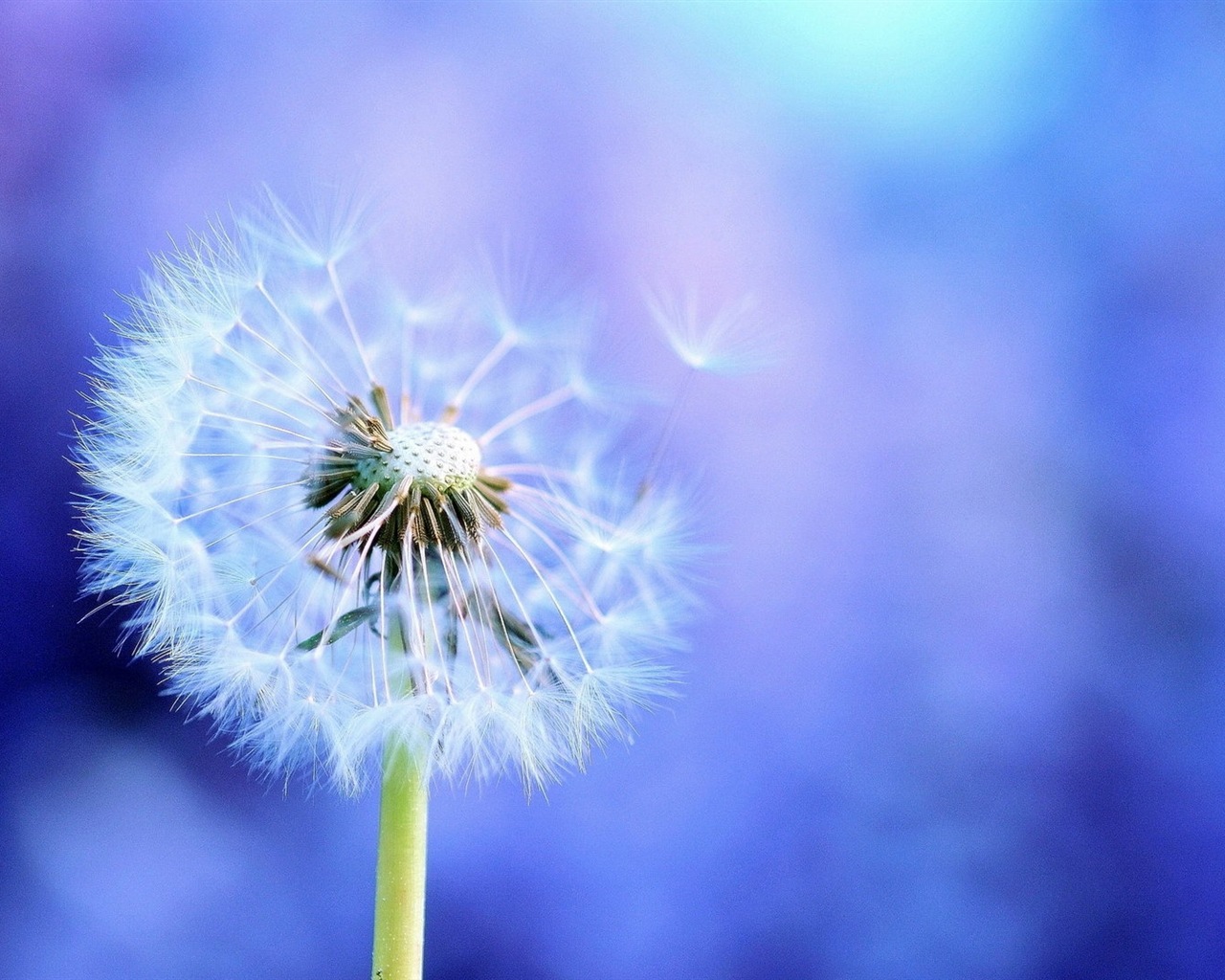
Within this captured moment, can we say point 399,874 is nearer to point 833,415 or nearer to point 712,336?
point 712,336

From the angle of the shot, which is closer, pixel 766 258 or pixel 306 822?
pixel 306 822

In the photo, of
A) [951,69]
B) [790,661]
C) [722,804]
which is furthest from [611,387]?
[951,69]

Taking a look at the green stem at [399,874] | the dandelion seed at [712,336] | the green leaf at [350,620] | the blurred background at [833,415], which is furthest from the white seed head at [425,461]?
the blurred background at [833,415]

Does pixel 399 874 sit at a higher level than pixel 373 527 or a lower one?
lower

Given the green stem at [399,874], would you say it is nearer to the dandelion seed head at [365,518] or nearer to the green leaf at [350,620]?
the dandelion seed head at [365,518]

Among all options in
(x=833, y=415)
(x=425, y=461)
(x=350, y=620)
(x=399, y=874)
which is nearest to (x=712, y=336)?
(x=833, y=415)

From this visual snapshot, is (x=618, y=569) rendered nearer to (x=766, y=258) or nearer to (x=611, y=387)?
(x=611, y=387)

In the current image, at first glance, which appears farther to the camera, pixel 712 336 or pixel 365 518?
pixel 712 336
